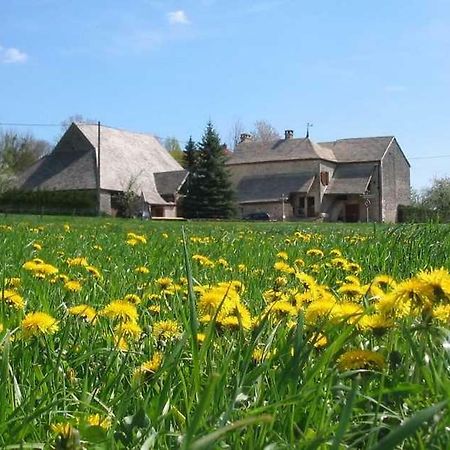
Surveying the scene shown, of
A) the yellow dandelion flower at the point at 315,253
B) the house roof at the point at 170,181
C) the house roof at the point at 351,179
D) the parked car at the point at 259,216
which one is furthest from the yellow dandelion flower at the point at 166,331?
the house roof at the point at 351,179

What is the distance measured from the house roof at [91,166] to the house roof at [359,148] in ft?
66.3

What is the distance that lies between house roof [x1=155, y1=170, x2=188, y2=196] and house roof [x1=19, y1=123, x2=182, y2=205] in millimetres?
562

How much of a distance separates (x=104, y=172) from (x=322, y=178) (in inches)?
844

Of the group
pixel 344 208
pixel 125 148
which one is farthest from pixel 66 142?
pixel 344 208

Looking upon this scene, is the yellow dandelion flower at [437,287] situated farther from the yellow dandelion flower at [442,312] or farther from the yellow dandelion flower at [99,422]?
the yellow dandelion flower at [99,422]

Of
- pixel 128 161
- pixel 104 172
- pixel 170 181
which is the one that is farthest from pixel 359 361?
pixel 170 181

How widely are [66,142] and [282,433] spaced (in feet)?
207

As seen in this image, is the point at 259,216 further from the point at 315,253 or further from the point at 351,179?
the point at 315,253

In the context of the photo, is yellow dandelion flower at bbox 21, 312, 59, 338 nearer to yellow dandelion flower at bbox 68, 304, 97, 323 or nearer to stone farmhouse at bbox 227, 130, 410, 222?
yellow dandelion flower at bbox 68, 304, 97, 323

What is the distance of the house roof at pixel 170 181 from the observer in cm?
6294

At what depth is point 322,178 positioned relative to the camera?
223ft

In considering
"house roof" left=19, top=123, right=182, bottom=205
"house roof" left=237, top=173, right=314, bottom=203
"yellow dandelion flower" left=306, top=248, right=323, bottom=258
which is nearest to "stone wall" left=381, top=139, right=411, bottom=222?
"house roof" left=237, top=173, right=314, bottom=203

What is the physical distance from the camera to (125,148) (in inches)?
2537

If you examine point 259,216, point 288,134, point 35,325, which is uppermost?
point 288,134
